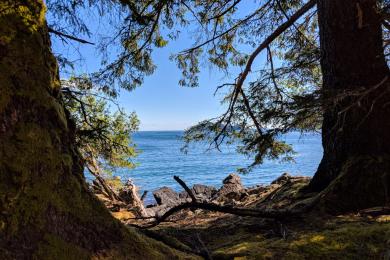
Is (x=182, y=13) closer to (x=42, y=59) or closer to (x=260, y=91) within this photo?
(x=260, y=91)

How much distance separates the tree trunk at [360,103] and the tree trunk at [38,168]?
2.90 m

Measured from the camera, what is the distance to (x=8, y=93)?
1546mm

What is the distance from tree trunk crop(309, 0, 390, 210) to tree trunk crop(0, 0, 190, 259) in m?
2.90

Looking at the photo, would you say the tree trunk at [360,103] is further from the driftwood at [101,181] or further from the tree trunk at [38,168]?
the driftwood at [101,181]

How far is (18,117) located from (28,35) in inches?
16.6

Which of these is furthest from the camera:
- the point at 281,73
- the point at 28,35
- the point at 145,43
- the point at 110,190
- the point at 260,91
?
the point at 110,190

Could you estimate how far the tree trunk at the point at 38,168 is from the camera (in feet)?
4.92

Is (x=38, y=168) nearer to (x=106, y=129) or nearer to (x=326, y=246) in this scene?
(x=326, y=246)

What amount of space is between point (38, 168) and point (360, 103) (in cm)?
348

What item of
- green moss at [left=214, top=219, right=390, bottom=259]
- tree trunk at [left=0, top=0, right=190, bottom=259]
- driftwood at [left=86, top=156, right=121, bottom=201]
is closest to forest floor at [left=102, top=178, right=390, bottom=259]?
green moss at [left=214, top=219, right=390, bottom=259]

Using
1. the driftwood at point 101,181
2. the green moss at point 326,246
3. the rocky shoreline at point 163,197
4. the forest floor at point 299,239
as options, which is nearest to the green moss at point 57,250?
the forest floor at point 299,239

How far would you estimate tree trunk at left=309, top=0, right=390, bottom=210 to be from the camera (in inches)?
153

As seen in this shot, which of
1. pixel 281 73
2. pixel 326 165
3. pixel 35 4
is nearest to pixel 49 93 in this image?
pixel 35 4

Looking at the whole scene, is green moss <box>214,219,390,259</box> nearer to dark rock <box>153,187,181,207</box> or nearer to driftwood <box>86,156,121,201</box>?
driftwood <box>86,156,121,201</box>
